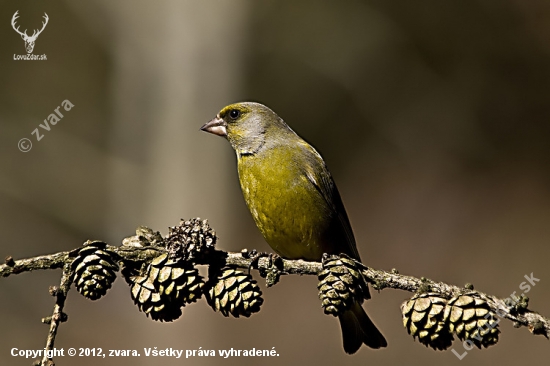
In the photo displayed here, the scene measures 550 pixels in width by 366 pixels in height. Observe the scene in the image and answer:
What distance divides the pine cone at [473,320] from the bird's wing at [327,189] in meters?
1.30

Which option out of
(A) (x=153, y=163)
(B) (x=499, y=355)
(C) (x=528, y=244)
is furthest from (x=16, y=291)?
(C) (x=528, y=244)

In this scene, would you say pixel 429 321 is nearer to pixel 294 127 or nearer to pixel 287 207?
pixel 287 207

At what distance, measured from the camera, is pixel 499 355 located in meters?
5.41

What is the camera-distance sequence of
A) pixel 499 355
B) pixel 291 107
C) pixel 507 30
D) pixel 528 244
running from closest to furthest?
pixel 499 355 < pixel 528 244 < pixel 507 30 < pixel 291 107

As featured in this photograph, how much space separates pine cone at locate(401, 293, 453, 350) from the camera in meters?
1.74

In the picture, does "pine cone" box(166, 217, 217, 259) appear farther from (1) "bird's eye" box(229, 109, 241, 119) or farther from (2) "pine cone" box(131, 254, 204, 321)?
(1) "bird's eye" box(229, 109, 241, 119)

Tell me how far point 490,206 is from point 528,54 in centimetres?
187

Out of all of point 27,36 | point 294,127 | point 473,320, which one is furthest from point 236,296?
point 27,36

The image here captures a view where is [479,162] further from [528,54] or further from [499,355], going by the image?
[499,355]

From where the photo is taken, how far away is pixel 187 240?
72.8 inches

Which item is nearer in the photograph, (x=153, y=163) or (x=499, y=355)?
(x=499, y=355)

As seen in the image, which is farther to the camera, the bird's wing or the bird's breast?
the bird's wing

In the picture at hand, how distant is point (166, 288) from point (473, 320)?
2.76 ft

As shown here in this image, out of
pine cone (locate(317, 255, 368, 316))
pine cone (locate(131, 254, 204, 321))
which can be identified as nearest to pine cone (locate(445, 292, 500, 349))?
pine cone (locate(317, 255, 368, 316))
